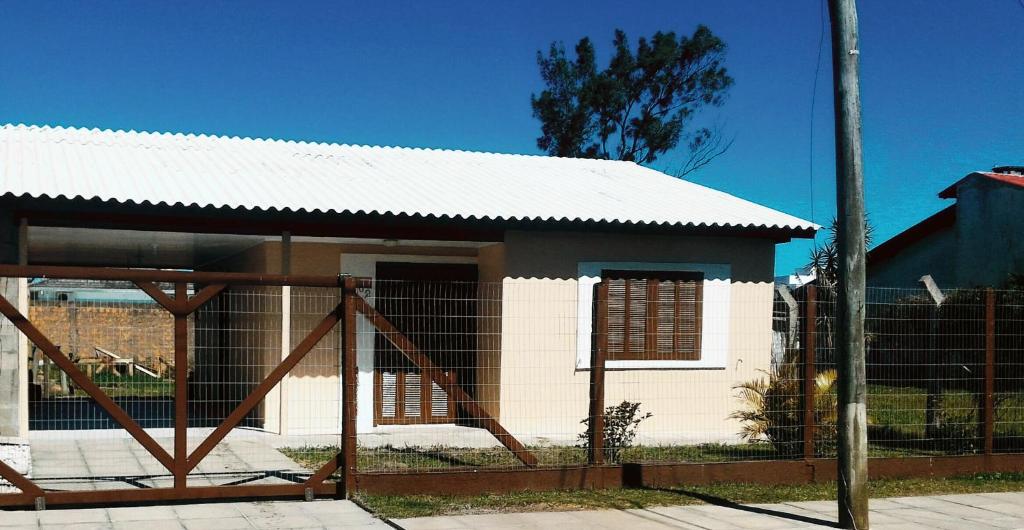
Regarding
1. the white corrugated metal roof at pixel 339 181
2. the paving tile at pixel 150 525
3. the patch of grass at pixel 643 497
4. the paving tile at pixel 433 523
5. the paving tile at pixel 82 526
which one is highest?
the white corrugated metal roof at pixel 339 181

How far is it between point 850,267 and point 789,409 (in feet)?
10.1

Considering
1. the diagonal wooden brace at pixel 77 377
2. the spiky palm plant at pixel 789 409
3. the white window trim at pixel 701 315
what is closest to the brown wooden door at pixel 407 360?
the white window trim at pixel 701 315

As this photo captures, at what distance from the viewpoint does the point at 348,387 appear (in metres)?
8.59

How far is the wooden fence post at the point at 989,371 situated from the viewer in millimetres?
10406

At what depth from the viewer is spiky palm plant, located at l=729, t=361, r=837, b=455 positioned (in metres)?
10.5

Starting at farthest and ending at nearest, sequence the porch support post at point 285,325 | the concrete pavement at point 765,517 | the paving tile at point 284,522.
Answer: the porch support post at point 285,325 < the concrete pavement at point 765,517 < the paving tile at point 284,522

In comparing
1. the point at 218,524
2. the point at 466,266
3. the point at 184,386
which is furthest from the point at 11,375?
the point at 466,266

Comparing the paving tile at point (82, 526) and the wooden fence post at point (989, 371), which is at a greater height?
the wooden fence post at point (989, 371)

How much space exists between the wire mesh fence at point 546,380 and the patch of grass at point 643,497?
1.33 feet

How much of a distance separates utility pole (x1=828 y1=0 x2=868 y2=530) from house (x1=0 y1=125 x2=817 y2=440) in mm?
4758

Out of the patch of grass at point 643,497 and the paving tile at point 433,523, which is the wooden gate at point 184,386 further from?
the paving tile at point 433,523

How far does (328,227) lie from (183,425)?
5105mm

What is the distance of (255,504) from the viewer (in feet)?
27.2

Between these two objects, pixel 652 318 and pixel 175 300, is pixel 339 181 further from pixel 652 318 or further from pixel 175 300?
pixel 175 300
